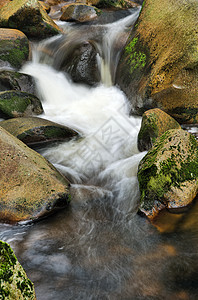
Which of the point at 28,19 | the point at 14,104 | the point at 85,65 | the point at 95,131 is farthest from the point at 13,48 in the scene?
the point at 95,131

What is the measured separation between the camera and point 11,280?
1620mm

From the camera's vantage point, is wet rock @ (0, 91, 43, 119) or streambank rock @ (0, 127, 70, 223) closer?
streambank rock @ (0, 127, 70, 223)

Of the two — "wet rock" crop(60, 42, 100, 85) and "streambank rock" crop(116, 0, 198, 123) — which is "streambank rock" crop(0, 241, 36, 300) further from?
"wet rock" crop(60, 42, 100, 85)

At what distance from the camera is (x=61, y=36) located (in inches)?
402

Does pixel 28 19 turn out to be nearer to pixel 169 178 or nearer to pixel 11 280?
pixel 169 178

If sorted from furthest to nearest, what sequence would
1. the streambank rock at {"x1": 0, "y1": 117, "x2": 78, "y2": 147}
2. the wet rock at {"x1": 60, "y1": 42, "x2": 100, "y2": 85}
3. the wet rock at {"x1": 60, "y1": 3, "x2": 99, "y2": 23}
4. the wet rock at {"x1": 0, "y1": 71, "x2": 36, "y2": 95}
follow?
the wet rock at {"x1": 60, "y1": 3, "x2": 99, "y2": 23}, the wet rock at {"x1": 60, "y1": 42, "x2": 100, "y2": 85}, the wet rock at {"x1": 0, "y1": 71, "x2": 36, "y2": 95}, the streambank rock at {"x1": 0, "y1": 117, "x2": 78, "y2": 147}

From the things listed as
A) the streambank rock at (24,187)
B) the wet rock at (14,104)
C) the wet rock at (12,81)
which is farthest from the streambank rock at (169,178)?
the wet rock at (12,81)

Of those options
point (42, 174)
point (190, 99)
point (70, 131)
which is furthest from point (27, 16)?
point (42, 174)

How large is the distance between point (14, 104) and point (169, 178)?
4446mm

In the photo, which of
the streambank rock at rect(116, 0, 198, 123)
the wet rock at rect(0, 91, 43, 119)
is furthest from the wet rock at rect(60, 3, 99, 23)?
the wet rock at rect(0, 91, 43, 119)

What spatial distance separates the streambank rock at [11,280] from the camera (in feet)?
5.13

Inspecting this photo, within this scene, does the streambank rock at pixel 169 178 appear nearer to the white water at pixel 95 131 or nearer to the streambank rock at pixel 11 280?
the white water at pixel 95 131

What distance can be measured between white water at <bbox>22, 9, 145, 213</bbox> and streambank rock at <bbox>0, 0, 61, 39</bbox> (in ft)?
1.75

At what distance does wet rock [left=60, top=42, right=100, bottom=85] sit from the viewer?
8.56 m
